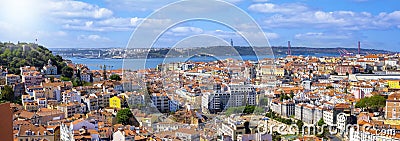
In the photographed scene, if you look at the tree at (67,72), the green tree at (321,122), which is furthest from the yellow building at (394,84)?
the tree at (67,72)

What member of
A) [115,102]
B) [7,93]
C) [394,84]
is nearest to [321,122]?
[115,102]

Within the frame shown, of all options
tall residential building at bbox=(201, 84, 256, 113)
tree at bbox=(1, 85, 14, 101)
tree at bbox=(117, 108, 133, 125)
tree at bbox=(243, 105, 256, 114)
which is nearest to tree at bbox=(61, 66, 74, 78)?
tree at bbox=(1, 85, 14, 101)

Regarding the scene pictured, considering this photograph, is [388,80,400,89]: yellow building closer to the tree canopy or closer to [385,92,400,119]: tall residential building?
the tree canopy

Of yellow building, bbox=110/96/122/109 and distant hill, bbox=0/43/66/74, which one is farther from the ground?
distant hill, bbox=0/43/66/74

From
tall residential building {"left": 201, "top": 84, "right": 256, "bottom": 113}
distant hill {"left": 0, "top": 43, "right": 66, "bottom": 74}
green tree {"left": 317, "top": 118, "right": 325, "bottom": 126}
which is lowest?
green tree {"left": 317, "top": 118, "right": 325, "bottom": 126}

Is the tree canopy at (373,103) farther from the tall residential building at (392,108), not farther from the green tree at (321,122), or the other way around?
the green tree at (321,122)

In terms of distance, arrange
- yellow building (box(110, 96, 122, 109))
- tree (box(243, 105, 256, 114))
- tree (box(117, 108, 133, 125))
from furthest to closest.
Answer: yellow building (box(110, 96, 122, 109)) < tree (box(117, 108, 133, 125)) < tree (box(243, 105, 256, 114))
